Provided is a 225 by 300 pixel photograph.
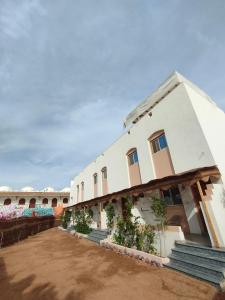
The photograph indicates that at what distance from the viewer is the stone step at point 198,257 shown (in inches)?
188

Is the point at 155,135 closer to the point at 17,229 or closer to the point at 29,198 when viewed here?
the point at 17,229

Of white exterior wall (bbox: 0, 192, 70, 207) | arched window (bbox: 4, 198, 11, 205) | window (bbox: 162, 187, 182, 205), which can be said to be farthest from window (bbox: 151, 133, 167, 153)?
arched window (bbox: 4, 198, 11, 205)

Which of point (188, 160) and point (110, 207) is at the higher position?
point (188, 160)

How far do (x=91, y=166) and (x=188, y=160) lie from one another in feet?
45.7

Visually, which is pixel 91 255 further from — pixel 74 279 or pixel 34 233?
pixel 34 233

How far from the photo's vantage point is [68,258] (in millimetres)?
8117

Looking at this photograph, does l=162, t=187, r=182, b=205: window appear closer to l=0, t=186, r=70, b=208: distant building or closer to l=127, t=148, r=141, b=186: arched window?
l=127, t=148, r=141, b=186: arched window

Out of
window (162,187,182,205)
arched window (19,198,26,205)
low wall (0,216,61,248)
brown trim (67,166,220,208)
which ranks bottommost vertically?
low wall (0,216,61,248)

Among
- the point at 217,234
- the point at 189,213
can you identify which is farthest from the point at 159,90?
the point at 217,234

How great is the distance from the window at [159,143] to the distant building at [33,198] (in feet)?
96.5

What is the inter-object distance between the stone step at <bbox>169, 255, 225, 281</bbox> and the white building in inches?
35.2

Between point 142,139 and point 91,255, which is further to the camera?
point 142,139

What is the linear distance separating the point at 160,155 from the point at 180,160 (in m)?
1.61

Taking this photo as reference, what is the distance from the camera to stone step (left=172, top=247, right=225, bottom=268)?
4766 mm
